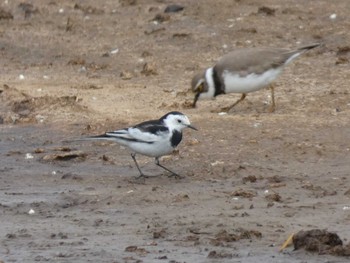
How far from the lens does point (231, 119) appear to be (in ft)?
44.6

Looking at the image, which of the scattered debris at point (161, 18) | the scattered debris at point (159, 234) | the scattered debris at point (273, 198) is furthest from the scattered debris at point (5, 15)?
the scattered debris at point (159, 234)

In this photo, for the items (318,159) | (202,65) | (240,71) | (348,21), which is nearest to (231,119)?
(240,71)

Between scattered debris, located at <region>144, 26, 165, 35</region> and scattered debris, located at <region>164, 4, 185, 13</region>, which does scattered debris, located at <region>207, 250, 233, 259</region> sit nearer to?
scattered debris, located at <region>144, 26, 165, 35</region>

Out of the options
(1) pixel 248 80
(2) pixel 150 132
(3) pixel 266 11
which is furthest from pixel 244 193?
(3) pixel 266 11

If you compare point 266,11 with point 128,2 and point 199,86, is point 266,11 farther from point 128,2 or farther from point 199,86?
point 199,86

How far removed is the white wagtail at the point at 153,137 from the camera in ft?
37.8

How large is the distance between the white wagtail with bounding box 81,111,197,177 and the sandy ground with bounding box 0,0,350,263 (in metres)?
0.28

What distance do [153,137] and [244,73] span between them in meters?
2.40

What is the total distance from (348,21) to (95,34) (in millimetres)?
3511

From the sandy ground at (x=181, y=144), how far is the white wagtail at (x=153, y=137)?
0.92 ft

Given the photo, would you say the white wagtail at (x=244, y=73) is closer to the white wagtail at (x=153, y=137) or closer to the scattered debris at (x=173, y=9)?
the white wagtail at (x=153, y=137)

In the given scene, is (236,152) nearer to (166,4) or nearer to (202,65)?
(202,65)

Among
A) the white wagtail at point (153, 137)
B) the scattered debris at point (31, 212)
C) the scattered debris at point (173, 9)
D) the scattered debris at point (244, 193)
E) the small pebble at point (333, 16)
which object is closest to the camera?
the scattered debris at point (31, 212)

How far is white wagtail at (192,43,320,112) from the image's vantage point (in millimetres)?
13680
